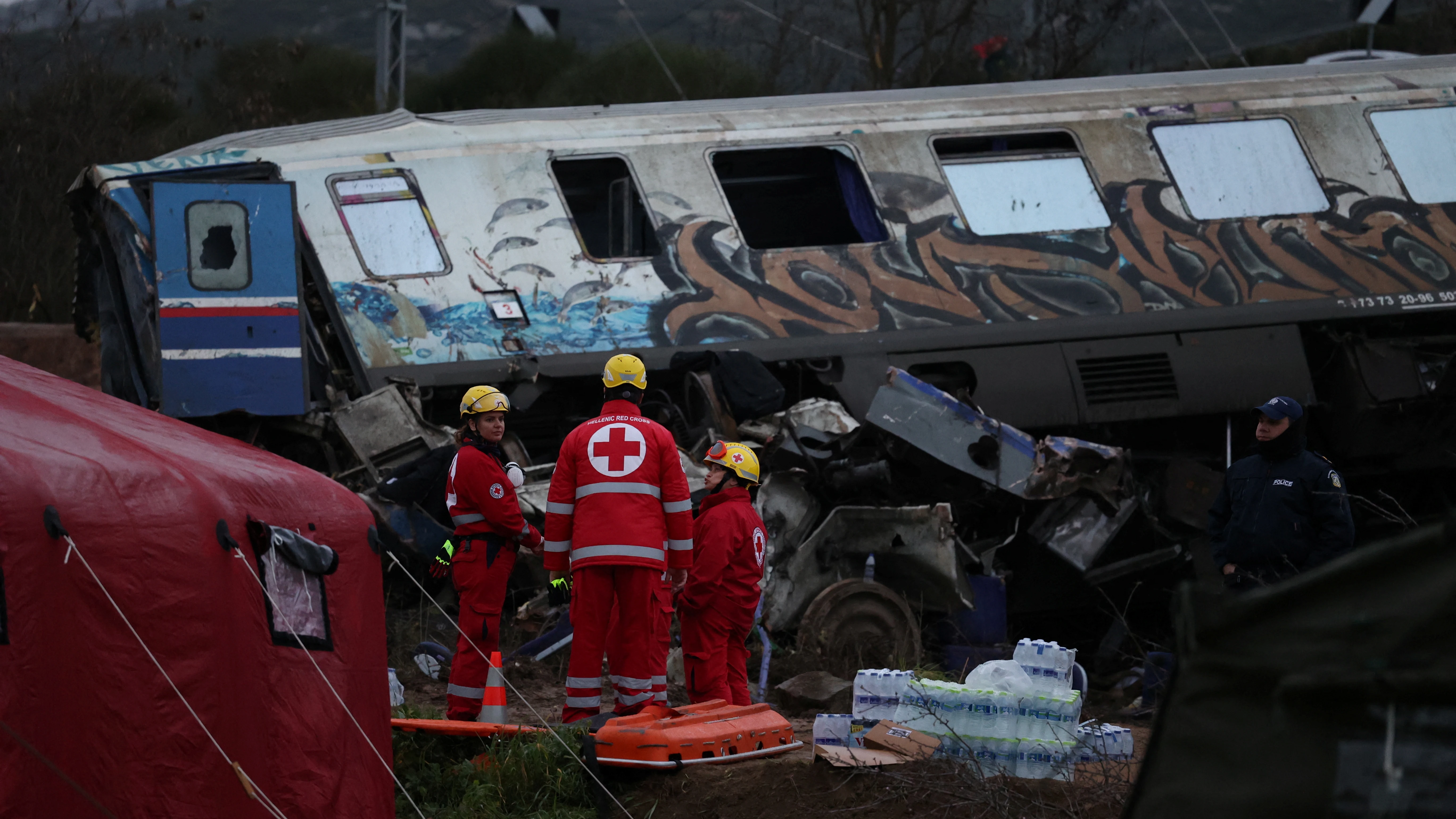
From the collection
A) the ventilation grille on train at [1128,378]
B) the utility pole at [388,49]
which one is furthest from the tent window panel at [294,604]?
the utility pole at [388,49]

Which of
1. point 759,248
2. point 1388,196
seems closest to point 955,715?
point 759,248

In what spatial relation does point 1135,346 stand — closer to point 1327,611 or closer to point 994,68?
point 1327,611

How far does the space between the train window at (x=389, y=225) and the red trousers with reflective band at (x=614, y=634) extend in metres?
4.05

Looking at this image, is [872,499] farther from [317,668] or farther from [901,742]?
[317,668]

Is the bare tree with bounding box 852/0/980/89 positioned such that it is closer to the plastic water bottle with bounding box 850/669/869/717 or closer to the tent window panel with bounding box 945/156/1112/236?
the tent window panel with bounding box 945/156/1112/236

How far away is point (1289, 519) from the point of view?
6738 mm

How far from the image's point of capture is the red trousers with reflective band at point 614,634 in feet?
21.7

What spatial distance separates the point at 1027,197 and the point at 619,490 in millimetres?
5739

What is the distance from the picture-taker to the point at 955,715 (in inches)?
237

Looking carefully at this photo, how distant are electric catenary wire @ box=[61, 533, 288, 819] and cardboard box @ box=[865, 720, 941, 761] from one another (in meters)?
2.36

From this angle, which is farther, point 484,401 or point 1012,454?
point 1012,454

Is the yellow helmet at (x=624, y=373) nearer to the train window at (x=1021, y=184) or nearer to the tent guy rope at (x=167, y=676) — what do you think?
the tent guy rope at (x=167, y=676)

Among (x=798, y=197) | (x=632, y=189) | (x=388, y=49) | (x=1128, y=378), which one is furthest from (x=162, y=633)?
(x=388, y=49)

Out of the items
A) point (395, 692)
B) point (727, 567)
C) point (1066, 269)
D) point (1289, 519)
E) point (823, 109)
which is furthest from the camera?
point (823, 109)
